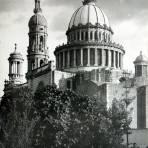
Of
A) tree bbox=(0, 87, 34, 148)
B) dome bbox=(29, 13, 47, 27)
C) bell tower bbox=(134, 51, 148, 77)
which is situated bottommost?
tree bbox=(0, 87, 34, 148)

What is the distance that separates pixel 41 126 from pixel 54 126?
49.2 inches

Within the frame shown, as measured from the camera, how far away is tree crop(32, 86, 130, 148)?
45.3 m

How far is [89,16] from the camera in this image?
277 ft

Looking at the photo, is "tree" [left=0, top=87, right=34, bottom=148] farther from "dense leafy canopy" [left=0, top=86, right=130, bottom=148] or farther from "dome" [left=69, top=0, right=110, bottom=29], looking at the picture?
"dome" [left=69, top=0, right=110, bottom=29]

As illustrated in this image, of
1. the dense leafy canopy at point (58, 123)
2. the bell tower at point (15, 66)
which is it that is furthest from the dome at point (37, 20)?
the dense leafy canopy at point (58, 123)

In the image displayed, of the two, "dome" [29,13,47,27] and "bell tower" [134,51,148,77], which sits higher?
"dome" [29,13,47,27]

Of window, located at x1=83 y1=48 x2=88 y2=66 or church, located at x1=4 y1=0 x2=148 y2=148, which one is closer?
church, located at x1=4 y1=0 x2=148 y2=148

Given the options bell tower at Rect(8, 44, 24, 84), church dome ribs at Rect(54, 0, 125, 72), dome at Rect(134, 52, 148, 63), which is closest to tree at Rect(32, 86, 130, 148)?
dome at Rect(134, 52, 148, 63)

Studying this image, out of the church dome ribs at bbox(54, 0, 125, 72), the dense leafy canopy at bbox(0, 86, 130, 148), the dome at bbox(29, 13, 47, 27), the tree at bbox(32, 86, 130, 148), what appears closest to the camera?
the dense leafy canopy at bbox(0, 86, 130, 148)

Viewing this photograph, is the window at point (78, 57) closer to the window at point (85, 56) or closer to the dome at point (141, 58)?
the window at point (85, 56)

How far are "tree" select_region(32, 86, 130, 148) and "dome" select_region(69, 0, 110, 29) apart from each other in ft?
108

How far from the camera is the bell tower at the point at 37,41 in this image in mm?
82000

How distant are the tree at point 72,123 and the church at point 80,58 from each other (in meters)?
18.9

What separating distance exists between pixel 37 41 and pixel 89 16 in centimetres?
982
